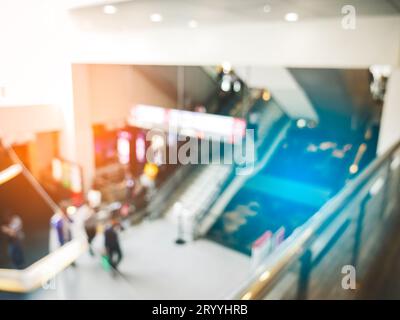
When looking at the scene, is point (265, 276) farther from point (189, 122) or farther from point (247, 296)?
point (189, 122)

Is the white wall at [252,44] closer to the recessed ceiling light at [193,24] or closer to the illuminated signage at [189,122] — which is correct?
the recessed ceiling light at [193,24]

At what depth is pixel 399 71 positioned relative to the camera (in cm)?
225

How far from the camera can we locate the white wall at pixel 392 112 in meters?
2.27

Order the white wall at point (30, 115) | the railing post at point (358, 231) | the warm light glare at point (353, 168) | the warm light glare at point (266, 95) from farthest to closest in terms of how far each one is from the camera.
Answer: the warm light glare at point (266, 95) < the warm light glare at point (353, 168) < the white wall at point (30, 115) < the railing post at point (358, 231)

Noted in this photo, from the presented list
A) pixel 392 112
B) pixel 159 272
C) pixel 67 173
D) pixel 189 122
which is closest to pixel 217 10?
pixel 392 112

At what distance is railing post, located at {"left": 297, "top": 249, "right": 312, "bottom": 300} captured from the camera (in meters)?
1.10

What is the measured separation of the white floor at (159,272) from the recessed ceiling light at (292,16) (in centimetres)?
302

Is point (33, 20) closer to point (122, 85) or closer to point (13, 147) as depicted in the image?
point (13, 147)

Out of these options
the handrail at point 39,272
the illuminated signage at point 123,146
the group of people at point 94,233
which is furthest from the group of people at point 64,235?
the illuminated signage at point 123,146

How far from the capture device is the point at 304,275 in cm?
114

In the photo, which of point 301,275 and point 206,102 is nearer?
point 301,275

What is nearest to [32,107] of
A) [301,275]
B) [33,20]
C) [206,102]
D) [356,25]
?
[33,20]
